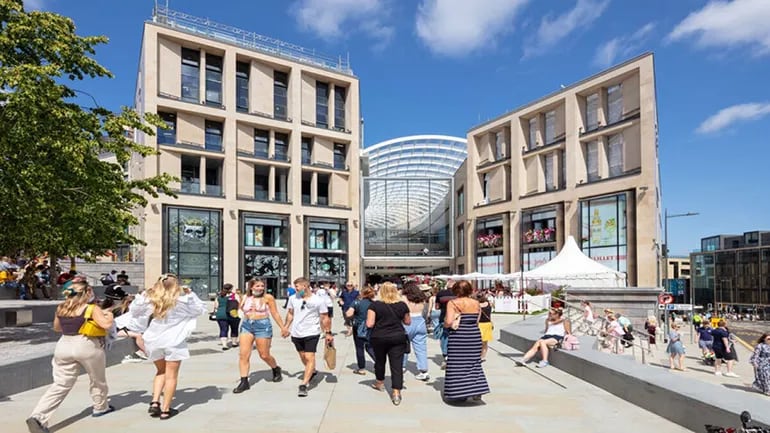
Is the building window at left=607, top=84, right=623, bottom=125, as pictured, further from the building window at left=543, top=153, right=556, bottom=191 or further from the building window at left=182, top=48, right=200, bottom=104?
the building window at left=182, top=48, right=200, bottom=104

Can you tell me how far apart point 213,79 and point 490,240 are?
87.9 feet

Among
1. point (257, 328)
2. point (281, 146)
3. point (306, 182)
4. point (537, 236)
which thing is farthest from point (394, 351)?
point (306, 182)

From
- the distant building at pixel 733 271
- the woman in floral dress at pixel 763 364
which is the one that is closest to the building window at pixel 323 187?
the woman in floral dress at pixel 763 364

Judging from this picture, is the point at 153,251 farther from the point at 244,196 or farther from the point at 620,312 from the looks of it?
the point at 620,312

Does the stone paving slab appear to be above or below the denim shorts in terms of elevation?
below

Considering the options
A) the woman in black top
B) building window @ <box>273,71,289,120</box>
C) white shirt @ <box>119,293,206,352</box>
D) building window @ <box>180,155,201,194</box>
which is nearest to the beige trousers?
white shirt @ <box>119,293,206,352</box>

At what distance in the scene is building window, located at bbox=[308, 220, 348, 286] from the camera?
150ft

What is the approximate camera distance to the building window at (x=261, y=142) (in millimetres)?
44125

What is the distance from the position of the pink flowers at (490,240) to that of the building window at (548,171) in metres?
6.41

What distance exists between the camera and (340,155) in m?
49.0

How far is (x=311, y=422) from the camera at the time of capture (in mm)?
6387

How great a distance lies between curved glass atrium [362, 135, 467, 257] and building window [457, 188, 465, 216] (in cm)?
235

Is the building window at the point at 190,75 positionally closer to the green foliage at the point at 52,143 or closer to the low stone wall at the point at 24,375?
the green foliage at the point at 52,143

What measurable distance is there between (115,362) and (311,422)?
6.14 metres
